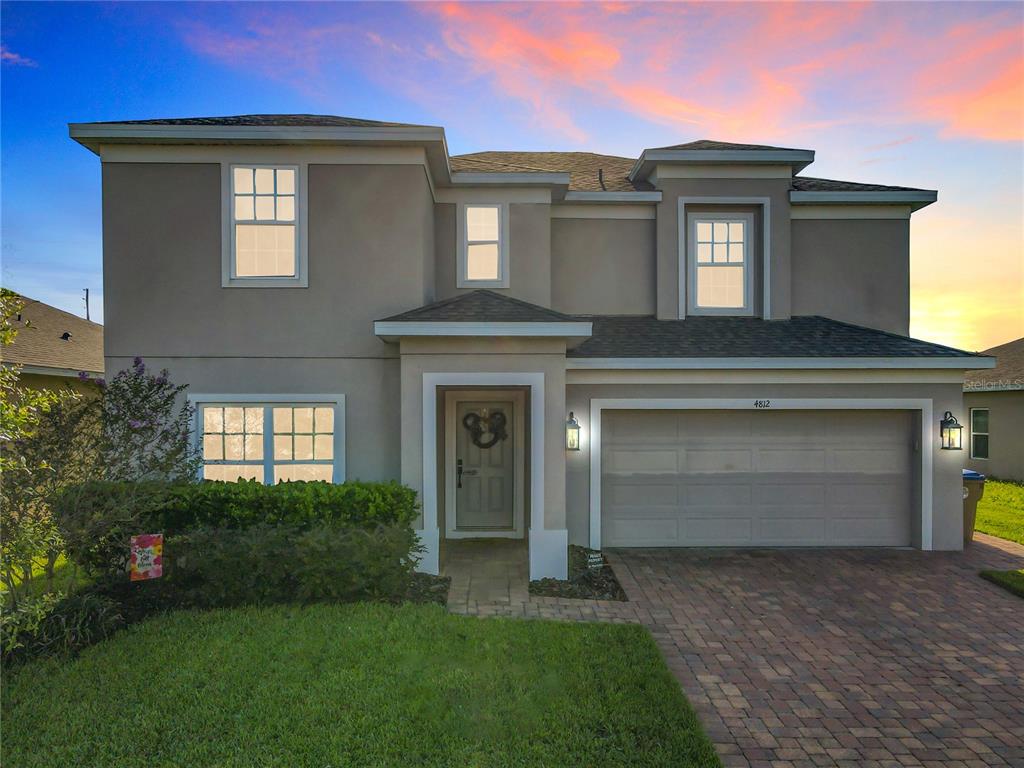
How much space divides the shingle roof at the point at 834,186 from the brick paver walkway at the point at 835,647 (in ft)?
21.9

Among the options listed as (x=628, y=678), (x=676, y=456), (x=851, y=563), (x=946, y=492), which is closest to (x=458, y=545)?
(x=676, y=456)

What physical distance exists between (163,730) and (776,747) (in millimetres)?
4342

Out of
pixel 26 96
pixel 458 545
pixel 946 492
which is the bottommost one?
pixel 458 545

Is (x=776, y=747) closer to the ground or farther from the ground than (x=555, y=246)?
closer to the ground

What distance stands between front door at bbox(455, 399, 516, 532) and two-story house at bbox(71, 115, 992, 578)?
40 mm

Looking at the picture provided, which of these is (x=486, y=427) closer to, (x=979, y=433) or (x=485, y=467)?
(x=485, y=467)

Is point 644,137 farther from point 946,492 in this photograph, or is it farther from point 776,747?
point 776,747

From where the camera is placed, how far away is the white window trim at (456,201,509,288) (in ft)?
30.1

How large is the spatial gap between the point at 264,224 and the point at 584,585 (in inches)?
273

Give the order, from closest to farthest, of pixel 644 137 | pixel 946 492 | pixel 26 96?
pixel 946 492, pixel 26 96, pixel 644 137

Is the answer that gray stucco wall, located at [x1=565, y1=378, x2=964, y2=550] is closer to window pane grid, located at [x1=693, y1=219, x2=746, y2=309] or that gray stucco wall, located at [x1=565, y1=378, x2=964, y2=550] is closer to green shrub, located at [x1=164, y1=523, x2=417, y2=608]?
window pane grid, located at [x1=693, y1=219, x2=746, y2=309]

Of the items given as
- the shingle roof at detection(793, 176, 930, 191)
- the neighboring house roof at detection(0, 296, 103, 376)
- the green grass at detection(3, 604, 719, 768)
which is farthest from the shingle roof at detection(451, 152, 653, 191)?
the neighboring house roof at detection(0, 296, 103, 376)

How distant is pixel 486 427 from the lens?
9.24m

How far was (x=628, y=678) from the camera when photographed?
433 centimetres
